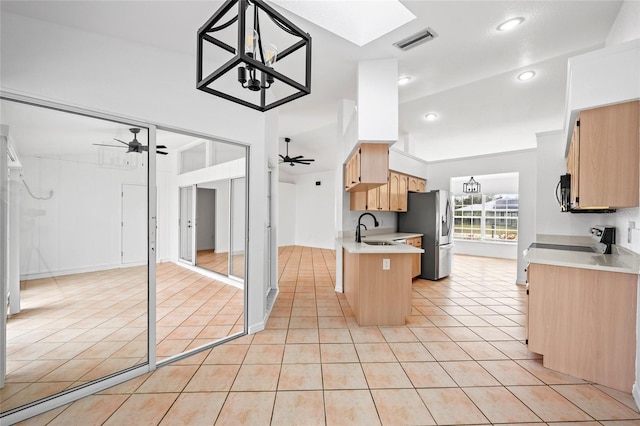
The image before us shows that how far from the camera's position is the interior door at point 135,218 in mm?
2236

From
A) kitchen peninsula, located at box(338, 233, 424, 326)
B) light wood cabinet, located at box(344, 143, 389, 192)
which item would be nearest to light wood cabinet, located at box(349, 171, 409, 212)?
light wood cabinet, located at box(344, 143, 389, 192)

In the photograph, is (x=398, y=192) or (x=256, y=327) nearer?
(x=256, y=327)

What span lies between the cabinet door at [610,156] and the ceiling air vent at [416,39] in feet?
4.64

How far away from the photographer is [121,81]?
6.66 feet

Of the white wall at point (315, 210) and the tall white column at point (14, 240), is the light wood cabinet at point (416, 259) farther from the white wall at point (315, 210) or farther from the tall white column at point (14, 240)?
the tall white column at point (14, 240)

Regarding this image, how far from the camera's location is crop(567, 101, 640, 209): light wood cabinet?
191 centimetres

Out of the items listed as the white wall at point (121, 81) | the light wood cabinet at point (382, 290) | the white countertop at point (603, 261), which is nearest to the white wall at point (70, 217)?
the white wall at point (121, 81)

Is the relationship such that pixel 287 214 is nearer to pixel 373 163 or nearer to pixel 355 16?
pixel 373 163

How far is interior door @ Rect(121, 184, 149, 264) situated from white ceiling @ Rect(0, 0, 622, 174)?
46.3 inches

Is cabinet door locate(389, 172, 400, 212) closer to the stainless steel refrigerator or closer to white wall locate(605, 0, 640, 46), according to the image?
the stainless steel refrigerator

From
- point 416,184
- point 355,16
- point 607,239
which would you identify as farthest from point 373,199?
point 607,239

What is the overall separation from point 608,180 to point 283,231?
8521 millimetres

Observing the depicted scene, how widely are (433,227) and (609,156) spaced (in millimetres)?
3163

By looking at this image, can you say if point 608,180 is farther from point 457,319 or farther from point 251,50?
point 251,50
